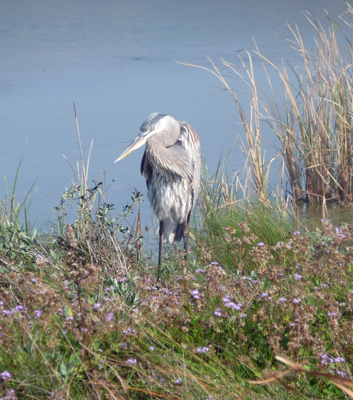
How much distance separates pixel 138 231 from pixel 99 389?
205cm

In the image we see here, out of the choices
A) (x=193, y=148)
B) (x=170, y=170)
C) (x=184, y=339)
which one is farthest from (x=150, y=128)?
(x=184, y=339)

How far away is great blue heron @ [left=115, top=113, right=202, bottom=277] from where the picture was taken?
3.34 meters

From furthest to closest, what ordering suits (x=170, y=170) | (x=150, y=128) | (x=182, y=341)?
(x=170, y=170) < (x=150, y=128) < (x=182, y=341)

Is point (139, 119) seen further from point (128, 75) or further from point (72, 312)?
point (72, 312)

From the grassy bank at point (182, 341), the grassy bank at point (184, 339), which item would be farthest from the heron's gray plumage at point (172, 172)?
the grassy bank at point (182, 341)

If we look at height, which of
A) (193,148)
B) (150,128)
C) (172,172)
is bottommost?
(172,172)

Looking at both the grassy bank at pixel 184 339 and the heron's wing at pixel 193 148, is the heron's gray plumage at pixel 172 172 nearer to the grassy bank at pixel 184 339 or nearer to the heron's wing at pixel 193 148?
the heron's wing at pixel 193 148

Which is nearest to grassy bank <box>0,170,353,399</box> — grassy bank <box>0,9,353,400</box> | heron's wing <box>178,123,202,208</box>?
grassy bank <box>0,9,353,400</box>

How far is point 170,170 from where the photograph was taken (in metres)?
3.45

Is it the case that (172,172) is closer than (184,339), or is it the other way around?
(184,339)

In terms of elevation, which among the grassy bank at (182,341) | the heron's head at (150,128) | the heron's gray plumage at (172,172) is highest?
the heron's head at (150,128)

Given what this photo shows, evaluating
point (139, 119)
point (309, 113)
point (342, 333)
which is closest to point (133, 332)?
point (342, 333)

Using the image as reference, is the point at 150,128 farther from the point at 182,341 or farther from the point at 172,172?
the point at 182,341

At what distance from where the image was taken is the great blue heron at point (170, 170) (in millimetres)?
3340
